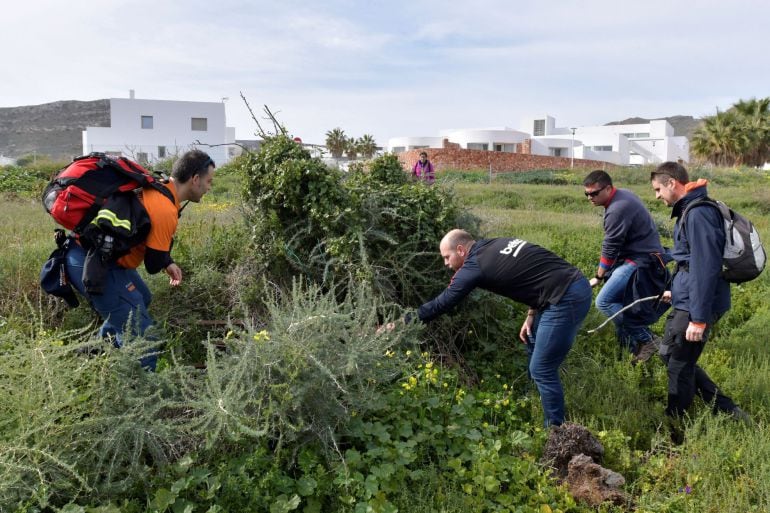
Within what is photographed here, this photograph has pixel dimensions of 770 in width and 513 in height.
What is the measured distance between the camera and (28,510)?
9.56 ft

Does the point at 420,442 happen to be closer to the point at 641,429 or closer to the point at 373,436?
the point at 373,436

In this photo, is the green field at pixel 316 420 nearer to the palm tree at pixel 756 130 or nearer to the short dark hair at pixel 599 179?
the short dark hair at pixel 599 179

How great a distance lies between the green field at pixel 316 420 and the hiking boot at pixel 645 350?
0.66ft

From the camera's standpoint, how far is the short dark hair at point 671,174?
462cm

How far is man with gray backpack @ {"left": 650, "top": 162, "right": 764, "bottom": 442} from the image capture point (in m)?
4.23

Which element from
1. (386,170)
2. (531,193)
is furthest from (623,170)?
(386,170)

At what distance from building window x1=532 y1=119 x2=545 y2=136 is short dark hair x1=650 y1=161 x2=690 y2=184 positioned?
2569 inches

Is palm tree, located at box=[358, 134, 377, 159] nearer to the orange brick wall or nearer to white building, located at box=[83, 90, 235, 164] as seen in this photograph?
the orange brick wall

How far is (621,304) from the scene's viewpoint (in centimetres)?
596

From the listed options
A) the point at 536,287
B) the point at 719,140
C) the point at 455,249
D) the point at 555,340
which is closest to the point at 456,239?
the point at 455,249

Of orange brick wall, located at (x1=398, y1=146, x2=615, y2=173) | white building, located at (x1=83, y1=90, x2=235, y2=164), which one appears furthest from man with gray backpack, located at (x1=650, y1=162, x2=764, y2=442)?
white building, located at (x1=83, y1=90, x2=235, y2=164)

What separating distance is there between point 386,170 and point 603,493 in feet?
12.9

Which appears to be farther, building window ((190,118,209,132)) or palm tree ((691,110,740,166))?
building window ((190,118,209,132))

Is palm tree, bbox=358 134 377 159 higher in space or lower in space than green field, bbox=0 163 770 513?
higher
